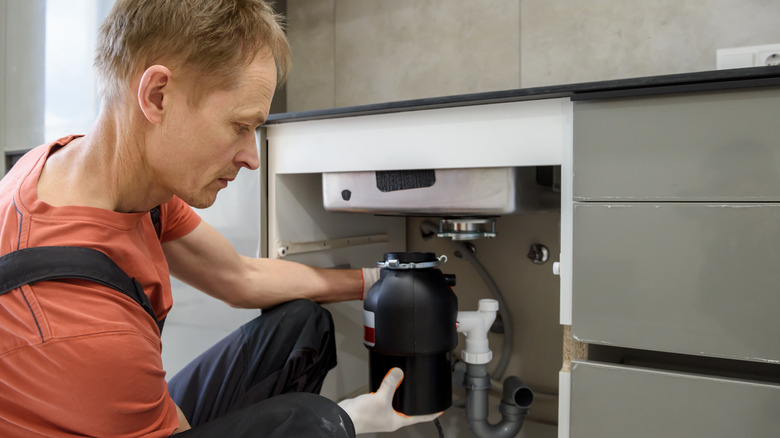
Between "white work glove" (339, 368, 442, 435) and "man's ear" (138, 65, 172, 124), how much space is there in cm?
54

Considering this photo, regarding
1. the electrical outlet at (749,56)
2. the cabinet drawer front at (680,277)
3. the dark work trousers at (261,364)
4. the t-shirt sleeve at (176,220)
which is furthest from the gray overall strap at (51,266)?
the electrical outlet at (749,56)

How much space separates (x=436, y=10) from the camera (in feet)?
4.99

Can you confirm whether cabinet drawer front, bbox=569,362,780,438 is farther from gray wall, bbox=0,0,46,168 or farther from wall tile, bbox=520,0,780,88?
gray wall, bbox=0,0,46,168

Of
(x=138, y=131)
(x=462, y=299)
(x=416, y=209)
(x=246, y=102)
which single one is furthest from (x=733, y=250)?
(x=462, y=299)

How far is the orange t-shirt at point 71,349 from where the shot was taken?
1.76 ft

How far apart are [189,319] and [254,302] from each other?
10.0 inches

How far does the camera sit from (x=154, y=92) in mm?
624

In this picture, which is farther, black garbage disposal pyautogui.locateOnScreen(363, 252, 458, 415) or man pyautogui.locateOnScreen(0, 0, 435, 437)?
black garbage disposal pyautogui.locateOnScreen(363, 252, 458, 415)

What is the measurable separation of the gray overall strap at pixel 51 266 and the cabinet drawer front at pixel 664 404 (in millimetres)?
644

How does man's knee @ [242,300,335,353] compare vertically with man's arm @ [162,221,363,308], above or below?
below

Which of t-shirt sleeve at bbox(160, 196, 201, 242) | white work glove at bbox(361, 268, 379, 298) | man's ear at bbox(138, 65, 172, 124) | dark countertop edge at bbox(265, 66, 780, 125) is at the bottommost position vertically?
white work glove at bbox(361, 268, 379, 298)

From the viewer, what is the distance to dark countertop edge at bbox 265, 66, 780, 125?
A: 2.24 feet

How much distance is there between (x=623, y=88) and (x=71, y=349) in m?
0.74

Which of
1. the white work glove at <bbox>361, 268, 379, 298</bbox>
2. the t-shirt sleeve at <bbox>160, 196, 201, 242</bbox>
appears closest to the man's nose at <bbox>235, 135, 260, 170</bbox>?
the t-shirt sleeve at <bbox>160, 196, 201, 242</bbox>
